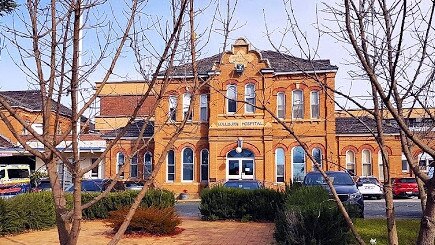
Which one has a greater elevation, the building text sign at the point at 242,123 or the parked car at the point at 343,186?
the building text sign at the point at 242,123

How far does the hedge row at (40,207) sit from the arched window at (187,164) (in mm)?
14190

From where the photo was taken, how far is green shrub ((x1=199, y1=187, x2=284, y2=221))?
17.3 metres

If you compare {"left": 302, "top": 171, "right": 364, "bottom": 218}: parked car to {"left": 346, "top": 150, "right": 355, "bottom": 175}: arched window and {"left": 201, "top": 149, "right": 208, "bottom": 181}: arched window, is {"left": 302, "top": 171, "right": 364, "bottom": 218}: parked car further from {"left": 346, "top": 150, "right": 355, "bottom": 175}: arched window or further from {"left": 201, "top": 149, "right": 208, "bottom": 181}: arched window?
{"left": 346, "top": 150, "right": 355, "bottom": 175}: arched window

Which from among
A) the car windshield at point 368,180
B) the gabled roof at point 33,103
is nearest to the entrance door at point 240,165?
the car windshield at point 368,180

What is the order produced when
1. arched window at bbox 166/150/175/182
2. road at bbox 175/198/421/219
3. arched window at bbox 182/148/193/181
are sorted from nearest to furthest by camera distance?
road at bbox 175/198/421/219 < arched window at bbox 182/148/193/181 < arched window at bbox 166/150/175/182

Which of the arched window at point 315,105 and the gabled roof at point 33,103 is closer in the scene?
the gabled roof at point 33,103

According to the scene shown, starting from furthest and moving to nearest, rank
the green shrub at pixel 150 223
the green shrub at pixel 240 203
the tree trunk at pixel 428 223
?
the green shrub at pixel 240 203, the green shrub at pixel 150 223, the tree trunk at pixel 428 223

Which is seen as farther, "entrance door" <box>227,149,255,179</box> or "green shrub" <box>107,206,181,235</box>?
"entrance door" <box>227,149,255,179</box>

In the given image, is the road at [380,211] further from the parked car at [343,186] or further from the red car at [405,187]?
the red car at [405,187]

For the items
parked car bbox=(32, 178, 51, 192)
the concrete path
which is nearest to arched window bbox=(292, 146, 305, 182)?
parked car bbox=(32, 178, 51, 192)

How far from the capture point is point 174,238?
1292cm

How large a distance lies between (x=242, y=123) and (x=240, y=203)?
13871mm

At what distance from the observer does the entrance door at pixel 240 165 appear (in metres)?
31.3

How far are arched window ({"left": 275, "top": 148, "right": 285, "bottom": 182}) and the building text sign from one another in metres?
2.13
